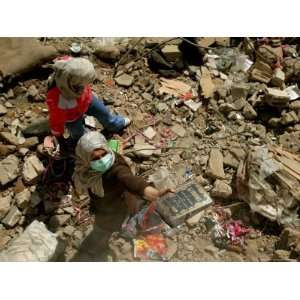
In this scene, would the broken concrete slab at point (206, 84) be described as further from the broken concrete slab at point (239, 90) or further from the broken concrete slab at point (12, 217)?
the broken concrete slab at point (12, 217)

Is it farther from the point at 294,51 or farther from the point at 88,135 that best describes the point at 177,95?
the point at 88,135

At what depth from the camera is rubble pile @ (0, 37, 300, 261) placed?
174 inches

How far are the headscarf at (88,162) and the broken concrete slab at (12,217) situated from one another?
0.88 metres

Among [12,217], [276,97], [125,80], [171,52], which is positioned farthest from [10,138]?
[276,97]

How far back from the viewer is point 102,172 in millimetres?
3686

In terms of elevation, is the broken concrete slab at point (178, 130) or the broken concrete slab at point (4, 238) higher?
the broken concrete slab at point (178, 130)

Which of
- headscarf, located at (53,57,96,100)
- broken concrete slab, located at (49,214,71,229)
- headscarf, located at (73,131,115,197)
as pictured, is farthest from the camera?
broken concrete slab, located at (49,214,71,229)

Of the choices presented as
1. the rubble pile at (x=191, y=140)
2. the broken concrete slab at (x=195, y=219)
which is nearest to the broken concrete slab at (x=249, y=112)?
the rubble pile at (x=191, y=140)

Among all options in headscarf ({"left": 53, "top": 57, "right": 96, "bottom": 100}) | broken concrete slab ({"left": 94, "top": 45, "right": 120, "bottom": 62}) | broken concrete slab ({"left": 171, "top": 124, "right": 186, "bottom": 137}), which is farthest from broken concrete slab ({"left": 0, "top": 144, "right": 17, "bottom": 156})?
broken concrete slab ({"left": 171, "top": 124, "right": 186, "bottom": 137})

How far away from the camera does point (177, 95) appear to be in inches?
209

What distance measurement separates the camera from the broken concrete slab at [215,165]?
4.72m

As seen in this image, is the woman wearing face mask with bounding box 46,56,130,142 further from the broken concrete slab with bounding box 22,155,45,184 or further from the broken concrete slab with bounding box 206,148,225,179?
the broken concrete slab with bounding box 206,148,225,179

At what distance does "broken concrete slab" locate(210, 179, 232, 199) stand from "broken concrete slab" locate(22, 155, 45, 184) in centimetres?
165

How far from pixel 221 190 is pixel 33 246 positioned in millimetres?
1774
